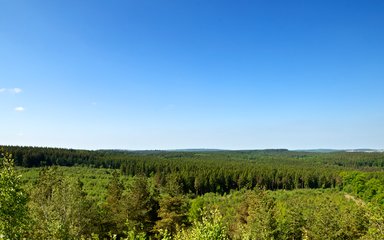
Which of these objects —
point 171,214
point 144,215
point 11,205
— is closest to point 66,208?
point 144,215

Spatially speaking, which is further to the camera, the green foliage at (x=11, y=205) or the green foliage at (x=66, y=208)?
the green foliage at (x=66, y=208)

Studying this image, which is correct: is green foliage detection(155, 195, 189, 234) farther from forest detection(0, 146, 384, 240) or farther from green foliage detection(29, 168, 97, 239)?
green foliage detection(29, 168, 97, 239)

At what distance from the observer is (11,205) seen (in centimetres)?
1565

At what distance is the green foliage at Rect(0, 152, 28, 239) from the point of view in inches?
603

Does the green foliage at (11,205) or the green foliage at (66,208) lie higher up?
the green foliage at (11,205)

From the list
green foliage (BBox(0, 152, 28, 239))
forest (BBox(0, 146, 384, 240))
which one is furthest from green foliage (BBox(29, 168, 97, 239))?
green foliage (BBox(0, 152, 28, 239))

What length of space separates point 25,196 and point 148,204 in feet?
76.8

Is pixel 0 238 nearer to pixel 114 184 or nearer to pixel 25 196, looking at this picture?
pixel 25 196

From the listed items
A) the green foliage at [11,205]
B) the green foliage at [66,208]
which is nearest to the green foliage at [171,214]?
the green foliage at [66,208]

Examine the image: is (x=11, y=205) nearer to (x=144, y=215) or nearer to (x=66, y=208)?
(x=66, y=208)

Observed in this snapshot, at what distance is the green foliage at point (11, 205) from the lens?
1532 cm

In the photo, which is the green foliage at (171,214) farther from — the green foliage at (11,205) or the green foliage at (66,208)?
the green foliage at (11,205)

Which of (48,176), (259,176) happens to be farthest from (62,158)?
(48,176)

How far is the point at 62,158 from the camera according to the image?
156 meters
